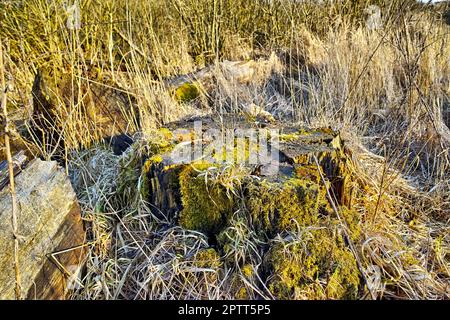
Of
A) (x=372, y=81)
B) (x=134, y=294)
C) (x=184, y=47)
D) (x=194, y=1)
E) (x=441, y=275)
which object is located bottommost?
(x=441, y=275)

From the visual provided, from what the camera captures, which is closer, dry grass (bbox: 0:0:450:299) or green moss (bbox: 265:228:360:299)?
green moss (bbox: 265:228:360:299)

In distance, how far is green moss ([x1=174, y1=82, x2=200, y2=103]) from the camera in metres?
3.78

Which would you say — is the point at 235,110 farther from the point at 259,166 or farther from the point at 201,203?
the point at 201,203

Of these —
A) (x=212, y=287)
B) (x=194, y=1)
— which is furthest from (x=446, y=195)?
(x=194, y=1)

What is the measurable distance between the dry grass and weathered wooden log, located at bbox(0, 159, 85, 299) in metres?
0.12

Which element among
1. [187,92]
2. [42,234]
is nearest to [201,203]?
[42,234]

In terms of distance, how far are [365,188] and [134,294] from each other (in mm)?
1489

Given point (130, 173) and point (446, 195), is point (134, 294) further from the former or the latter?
→ point (446, 195)

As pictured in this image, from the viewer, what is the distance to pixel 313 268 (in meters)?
1.40

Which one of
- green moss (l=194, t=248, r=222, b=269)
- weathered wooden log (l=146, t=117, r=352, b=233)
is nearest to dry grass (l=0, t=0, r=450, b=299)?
green moss (l=194, t=248, r=222, b=269)

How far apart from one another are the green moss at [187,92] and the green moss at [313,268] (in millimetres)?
2664

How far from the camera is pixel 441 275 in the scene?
1662 millimetres

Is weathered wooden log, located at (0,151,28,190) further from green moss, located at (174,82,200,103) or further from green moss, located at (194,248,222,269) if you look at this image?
green moss, located at (174,82,200,103)
